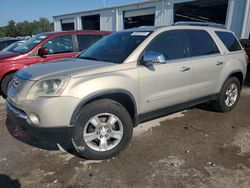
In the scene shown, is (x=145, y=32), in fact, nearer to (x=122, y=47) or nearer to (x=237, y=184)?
(x=122, y=47)

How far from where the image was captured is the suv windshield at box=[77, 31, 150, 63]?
3.70 metres

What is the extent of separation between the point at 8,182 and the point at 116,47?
2.48 meters

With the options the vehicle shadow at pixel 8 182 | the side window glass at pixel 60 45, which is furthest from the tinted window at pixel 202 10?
the vehicle shadow at pixel 8 182

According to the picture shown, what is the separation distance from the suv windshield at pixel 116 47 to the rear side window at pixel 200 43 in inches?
37.0

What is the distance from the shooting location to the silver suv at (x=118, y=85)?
2.98m

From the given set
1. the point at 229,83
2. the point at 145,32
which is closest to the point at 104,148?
the point at 145,32

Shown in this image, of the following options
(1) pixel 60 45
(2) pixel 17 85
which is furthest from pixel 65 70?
(1) pixel 60 45

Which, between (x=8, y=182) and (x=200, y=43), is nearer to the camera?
(x=8, y=182)

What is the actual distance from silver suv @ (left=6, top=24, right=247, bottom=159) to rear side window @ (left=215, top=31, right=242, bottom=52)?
0.40 feet

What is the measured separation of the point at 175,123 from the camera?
4.72 m

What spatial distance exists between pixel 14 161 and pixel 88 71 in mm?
1637

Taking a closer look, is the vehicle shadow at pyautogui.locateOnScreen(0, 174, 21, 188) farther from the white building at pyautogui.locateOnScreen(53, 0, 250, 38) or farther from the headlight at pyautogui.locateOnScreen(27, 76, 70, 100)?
the white building at pyautogui.locateOnScreen(53, 0, 250, 38)

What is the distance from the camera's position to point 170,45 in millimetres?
4066

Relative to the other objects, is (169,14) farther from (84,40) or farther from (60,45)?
(60,45)
